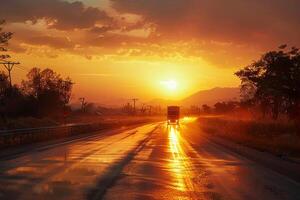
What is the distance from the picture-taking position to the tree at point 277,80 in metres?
59.6

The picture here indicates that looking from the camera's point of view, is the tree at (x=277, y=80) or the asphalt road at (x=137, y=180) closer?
the asphalt road at (x=137, y=180)

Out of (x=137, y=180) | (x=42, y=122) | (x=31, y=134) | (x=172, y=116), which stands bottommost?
(x=137, y=180)

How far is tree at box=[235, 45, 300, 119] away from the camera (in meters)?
59.6

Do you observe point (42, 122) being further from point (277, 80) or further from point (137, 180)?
point (137, 180)

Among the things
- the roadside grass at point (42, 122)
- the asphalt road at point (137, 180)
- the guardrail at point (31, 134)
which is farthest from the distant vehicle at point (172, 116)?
the asphalt road at point (137, 180)

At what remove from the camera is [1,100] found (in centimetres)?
8200

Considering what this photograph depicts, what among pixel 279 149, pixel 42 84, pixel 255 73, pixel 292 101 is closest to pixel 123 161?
pixel 279 149

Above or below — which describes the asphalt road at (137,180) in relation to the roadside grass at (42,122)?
below

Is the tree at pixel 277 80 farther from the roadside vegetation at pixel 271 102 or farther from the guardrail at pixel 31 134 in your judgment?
the guardrail at pixel 31 134

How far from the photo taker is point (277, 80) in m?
63.6

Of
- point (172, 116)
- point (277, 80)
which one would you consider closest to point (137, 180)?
point (277, 80)

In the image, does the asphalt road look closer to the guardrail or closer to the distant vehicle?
the guardrail

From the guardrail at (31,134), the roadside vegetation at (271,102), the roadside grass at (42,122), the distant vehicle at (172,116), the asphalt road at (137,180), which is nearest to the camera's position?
the asphalt road at (137,180)

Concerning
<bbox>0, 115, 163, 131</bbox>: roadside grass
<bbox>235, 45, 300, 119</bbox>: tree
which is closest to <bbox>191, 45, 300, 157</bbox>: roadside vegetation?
<bbox>235, 45, 300, 119</bbox>: tree
